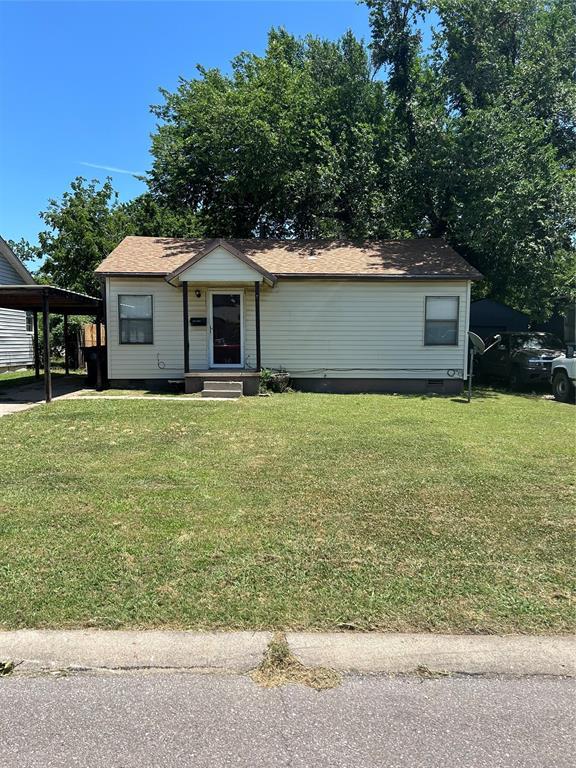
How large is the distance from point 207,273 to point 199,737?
11.2m

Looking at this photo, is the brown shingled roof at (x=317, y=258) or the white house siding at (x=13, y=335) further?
the white house siding at (x=13, y=335)

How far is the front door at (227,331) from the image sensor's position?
13602mm

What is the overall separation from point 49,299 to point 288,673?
509 inches

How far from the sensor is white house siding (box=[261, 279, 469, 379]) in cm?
1377

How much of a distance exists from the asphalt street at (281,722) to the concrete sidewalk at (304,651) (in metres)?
0.08

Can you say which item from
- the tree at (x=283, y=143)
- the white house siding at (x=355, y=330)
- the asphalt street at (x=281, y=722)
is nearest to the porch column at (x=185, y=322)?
the white house siding at (x=355, y=330)

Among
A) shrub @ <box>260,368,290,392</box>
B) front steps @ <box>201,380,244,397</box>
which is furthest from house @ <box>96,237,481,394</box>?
front steps @ <box>201,380,244,397</box>

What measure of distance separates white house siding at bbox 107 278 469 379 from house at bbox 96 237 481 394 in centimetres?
3

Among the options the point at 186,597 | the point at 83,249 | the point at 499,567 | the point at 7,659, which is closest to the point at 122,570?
the point at 186,597

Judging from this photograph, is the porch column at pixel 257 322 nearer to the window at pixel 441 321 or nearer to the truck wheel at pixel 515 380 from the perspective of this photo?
the window at pixel 441 321

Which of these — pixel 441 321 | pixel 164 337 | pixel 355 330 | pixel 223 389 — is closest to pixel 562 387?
pixel 441 321

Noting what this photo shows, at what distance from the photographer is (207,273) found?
12531mm

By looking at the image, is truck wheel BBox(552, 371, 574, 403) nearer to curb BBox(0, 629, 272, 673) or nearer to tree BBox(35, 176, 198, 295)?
curb BBox(0, 629, 272, 673)

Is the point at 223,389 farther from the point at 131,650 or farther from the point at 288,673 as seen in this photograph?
the point at 288,673
